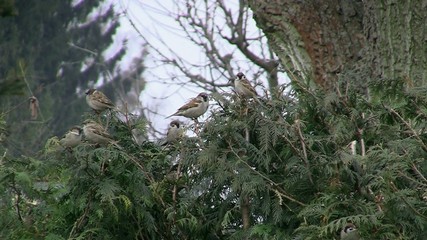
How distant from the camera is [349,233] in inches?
191

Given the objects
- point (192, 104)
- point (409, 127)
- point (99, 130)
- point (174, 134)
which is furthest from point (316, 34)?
point (409, 127)

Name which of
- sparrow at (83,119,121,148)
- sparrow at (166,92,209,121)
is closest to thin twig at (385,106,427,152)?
sparrow at (83,119,121,148)

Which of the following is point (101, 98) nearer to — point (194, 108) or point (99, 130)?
point (194, 108)

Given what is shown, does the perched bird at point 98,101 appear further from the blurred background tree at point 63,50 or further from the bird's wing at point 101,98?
the blurred background tree at point 63,50

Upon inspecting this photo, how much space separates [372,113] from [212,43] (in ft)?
34.1

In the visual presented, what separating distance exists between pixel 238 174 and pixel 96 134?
3.40 ft

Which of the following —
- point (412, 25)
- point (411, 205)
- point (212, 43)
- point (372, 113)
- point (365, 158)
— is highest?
point (212, 43)

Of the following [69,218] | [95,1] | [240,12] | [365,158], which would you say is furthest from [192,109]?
[95,1]

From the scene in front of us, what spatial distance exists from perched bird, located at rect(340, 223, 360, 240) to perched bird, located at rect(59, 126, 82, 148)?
6.34ft

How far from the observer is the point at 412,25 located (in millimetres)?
8148

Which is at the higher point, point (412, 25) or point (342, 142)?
point (412, 25)

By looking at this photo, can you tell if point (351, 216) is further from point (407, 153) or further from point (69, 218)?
point (69, 218)

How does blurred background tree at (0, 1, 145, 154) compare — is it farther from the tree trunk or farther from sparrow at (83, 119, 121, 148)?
sparrow at (83, 119, 121, 148)

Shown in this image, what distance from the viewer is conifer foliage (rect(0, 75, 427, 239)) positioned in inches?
206
